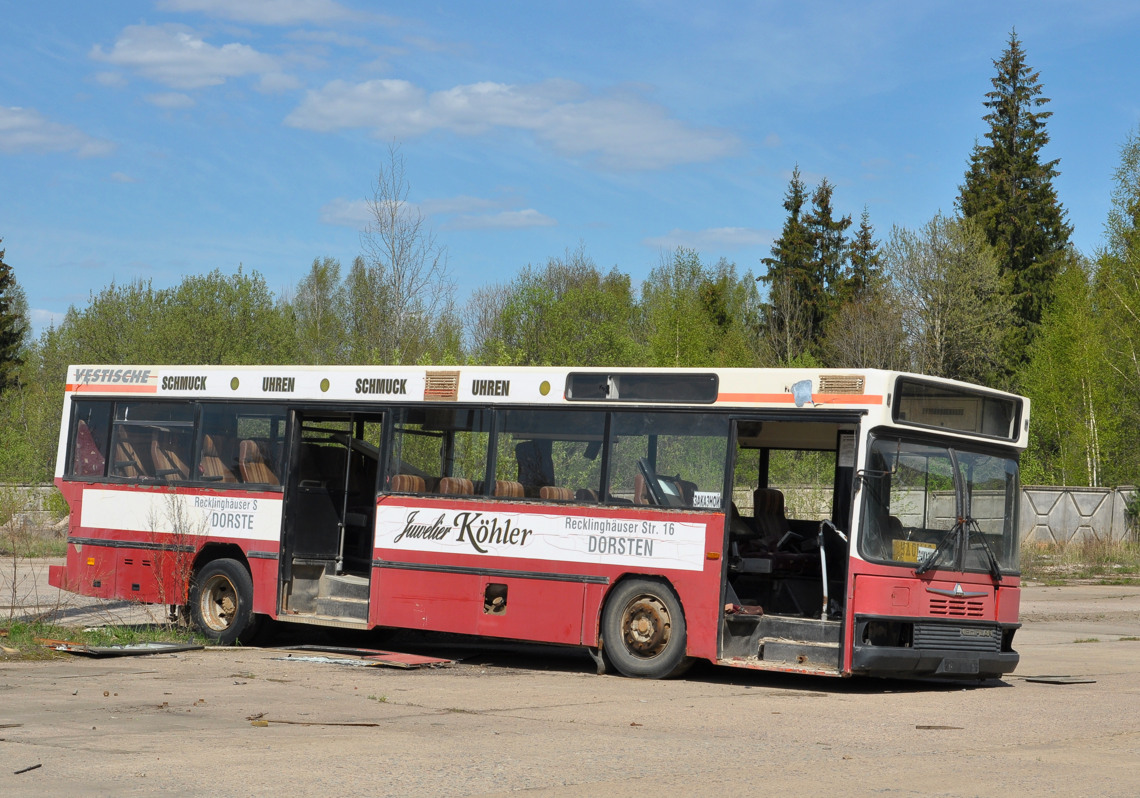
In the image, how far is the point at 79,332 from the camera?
184 ft

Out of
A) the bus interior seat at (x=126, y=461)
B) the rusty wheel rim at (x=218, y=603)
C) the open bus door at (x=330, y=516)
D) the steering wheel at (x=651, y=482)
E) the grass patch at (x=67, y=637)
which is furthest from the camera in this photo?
the bus interior seat at (x=126, y=461)

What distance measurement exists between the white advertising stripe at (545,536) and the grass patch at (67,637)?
291cm

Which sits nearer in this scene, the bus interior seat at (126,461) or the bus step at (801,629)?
the bus step at (801,629)

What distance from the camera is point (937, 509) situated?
39.3ft

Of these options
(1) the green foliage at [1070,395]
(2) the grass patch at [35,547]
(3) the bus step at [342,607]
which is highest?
(1) the green foliage at [1070,395]

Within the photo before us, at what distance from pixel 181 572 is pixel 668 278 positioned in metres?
58.9

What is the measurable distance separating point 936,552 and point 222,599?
8.13m

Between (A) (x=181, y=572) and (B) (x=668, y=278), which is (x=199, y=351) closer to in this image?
(B) (x=668, y=278)

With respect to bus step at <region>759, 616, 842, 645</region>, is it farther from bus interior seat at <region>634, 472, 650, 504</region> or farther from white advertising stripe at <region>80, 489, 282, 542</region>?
white advertising stripe at <region>80, 489, 282, 542</region>

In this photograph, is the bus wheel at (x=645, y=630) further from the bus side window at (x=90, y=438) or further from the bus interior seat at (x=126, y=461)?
the bus side window at (x=90, y=438)

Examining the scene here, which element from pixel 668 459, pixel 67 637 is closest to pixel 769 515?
pixel 668 459

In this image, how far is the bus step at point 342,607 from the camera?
1448 cm

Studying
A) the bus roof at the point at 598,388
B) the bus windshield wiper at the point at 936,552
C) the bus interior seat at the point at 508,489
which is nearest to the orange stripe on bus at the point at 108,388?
the bus roof at the point at 598,388

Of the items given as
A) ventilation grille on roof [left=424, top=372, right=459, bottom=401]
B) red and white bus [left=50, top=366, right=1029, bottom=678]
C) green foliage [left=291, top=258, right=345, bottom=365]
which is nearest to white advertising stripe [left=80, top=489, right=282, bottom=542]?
red and white bus [left=50, top=366, right=1029, bottom=678]
